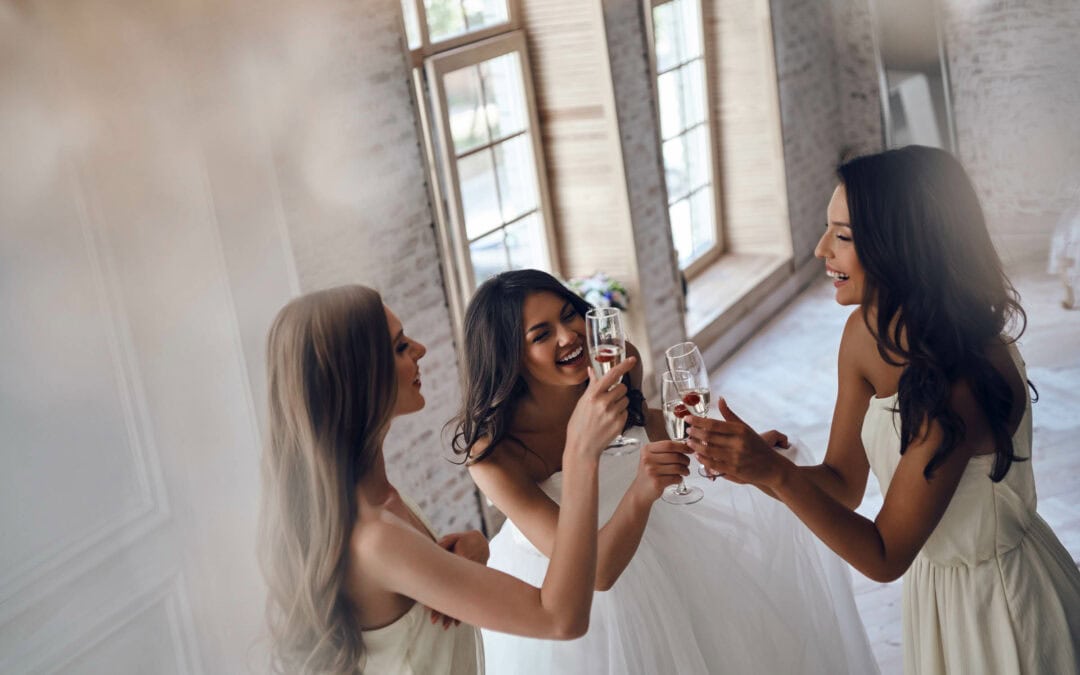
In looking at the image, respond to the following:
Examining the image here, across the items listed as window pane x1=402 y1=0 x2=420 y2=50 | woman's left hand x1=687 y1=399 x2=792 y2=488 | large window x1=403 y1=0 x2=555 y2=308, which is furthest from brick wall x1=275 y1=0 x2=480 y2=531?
woman's left hand x1=687 y1=399 x2=792 y2=488

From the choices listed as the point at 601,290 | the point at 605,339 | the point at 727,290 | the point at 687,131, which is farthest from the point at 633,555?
the point at 687,131

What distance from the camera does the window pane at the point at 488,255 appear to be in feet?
16.9

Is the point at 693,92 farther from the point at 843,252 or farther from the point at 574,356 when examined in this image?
the point at 843,252

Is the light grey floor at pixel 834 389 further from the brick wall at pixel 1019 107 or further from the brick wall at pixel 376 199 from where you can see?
the brick wall at pixel 376 199

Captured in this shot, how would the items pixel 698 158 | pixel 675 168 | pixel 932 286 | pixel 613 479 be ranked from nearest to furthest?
pixel 932 286 < pixel 613 479 < pixel 675 168 < pixel 698 158

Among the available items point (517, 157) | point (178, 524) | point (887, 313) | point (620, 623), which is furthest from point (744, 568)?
point (517, 157)

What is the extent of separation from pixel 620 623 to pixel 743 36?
17.5ft

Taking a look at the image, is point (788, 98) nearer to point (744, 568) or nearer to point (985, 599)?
point (744, 568)

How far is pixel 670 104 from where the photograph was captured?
22.1ft

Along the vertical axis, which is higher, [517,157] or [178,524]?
[517,157]

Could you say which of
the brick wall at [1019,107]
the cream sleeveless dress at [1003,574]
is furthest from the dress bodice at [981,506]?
the brick wall at [1019,107]

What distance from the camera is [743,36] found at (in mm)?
7129

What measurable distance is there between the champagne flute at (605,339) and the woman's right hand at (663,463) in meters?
0.17

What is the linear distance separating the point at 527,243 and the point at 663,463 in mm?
3617
